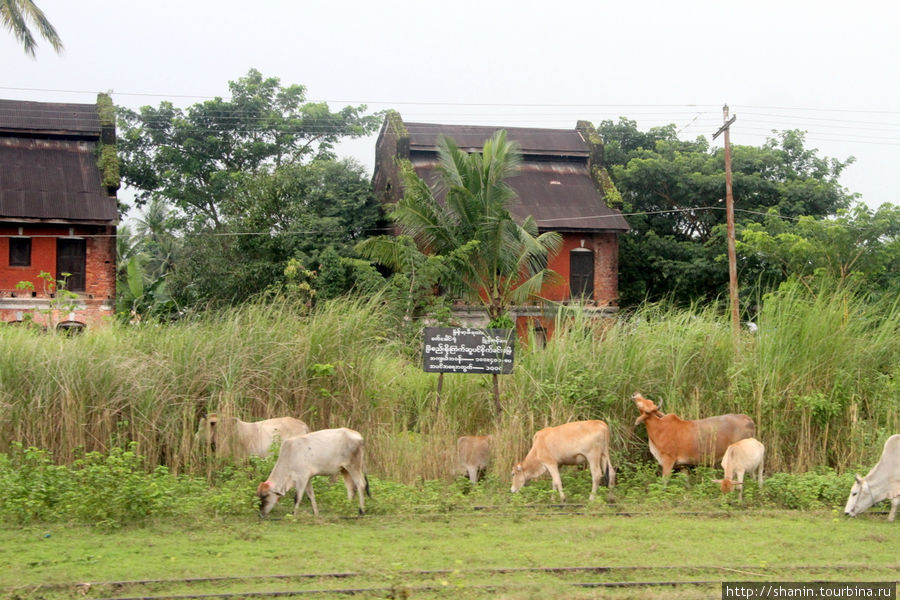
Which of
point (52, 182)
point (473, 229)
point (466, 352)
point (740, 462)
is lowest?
point (740, 462)

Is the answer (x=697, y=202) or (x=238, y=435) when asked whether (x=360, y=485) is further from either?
(x=697, y=202)

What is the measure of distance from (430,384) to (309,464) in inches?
172

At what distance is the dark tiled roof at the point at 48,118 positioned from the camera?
30.4 m

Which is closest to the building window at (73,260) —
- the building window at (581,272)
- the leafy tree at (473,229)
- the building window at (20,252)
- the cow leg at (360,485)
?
the building window at (20,252)

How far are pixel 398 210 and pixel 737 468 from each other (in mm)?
17825

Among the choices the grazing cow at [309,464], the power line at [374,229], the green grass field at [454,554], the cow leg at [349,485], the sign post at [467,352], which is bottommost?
the green grass field at [454,554]

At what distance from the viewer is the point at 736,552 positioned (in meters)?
7.84

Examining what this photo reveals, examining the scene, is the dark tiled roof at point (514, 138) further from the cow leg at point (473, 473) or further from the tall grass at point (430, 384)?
the cow leg at point (473, 473)

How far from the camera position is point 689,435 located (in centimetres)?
1137

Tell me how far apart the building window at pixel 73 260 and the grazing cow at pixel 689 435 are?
23247 millimetres

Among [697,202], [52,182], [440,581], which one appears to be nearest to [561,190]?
[697,202]

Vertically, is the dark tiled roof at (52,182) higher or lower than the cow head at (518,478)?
higher

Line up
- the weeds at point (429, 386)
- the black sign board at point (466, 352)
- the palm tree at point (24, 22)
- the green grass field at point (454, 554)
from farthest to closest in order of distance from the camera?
the palm tree at point (24, 22)
the black sign board at point (466, 352)
the weeds at point (429, 386)
the green grass field at point (454, 554)

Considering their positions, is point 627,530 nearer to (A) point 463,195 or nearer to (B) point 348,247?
(A) point 463,195
